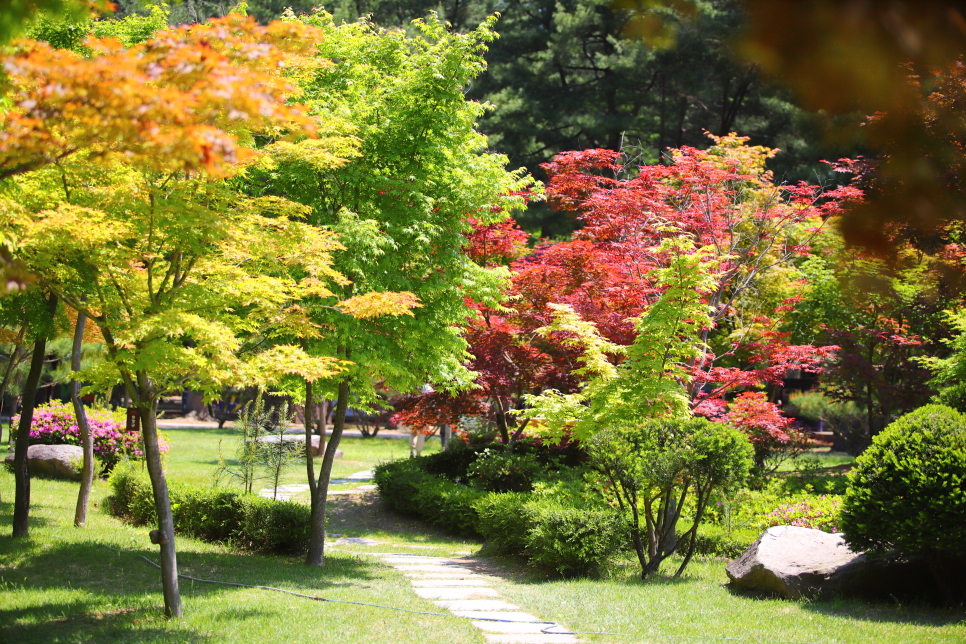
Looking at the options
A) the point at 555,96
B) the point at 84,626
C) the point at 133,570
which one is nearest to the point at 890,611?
the point at 84,626

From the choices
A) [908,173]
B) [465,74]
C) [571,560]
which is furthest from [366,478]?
[908,173]

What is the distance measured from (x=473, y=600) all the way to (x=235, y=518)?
4.40 meters

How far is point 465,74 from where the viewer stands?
8828 millimetres

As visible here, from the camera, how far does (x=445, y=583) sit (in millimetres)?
8039

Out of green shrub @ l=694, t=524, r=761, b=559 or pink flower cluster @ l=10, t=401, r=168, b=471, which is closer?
green shrub @ l=694, t=524, r=761, b=559

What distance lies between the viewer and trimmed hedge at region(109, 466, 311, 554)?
988cm

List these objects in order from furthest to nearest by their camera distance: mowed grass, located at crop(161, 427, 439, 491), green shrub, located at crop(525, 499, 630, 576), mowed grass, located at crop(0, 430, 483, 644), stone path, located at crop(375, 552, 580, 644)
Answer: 1. mowed grass, located at crop(161, 427, 439, 491)
2. green shrub, located at crop(525, 499, 630, 576)
3. stone path, located at crop(375, 552, 580, 644)
4. mowed grass, located at crop(0, 430, 483, 644)

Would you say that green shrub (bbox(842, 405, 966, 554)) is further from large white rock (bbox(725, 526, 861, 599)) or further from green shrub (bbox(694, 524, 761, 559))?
green shrub (bbox(694, 524, 761, 559))

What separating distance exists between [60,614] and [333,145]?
4690 mm

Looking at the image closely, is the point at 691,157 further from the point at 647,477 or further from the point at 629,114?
the point at 629,114

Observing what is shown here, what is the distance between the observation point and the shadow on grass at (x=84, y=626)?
5102 millimetres

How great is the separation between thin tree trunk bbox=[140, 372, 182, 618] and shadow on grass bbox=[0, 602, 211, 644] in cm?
18

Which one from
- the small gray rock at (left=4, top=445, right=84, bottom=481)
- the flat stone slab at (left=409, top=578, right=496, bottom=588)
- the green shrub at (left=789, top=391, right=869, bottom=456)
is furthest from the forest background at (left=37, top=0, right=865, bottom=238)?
the small gray rock at (left=4, top=445, right=84, bottom=481)

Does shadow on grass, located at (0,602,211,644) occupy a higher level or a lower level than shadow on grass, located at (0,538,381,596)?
higher
